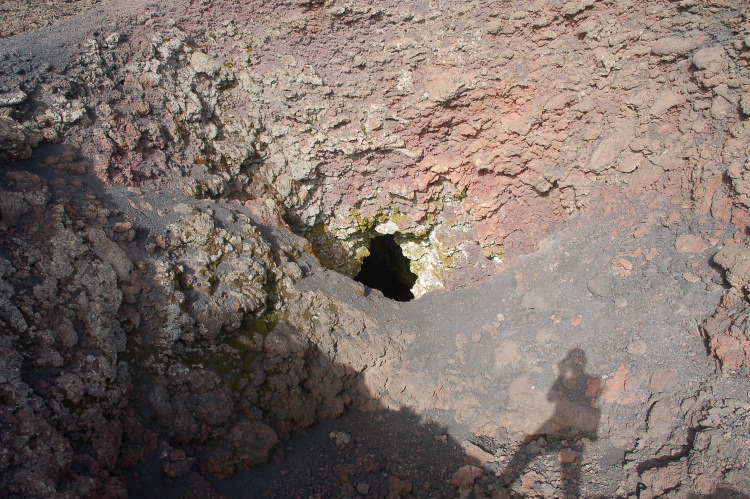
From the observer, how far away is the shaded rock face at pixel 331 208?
4.82 metres

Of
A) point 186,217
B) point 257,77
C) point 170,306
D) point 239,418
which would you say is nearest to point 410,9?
point 257,77

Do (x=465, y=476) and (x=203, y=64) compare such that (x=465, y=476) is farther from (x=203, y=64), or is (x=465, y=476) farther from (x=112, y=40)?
(x=112, y=40)

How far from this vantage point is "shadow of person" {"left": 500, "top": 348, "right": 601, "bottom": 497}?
543cm

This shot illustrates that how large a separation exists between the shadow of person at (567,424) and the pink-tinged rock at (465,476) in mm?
355

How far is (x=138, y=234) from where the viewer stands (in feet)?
19.6

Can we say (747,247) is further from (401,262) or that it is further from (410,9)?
(401,262)

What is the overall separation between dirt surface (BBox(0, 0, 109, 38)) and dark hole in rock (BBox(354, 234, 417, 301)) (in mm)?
9741

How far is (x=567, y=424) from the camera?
579 cm

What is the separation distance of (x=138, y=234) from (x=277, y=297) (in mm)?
2263

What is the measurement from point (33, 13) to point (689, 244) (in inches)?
605

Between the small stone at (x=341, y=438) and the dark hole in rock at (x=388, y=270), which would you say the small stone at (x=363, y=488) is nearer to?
the small stone at (x=341, y=438)

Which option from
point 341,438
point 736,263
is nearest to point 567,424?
point 736,263

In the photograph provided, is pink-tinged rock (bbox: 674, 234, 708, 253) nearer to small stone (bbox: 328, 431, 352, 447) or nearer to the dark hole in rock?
small stone (bbox: 328, 431, 352, 447)

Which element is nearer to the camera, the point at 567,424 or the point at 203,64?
the point at 567,424
